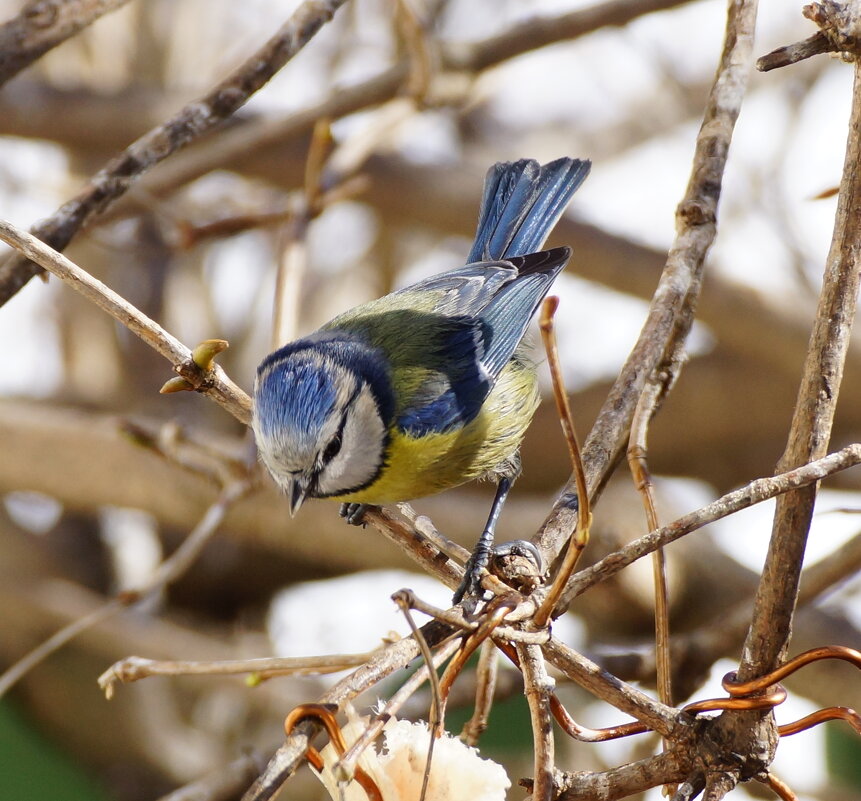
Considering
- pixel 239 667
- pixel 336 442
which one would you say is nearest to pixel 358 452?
pixel 336 442

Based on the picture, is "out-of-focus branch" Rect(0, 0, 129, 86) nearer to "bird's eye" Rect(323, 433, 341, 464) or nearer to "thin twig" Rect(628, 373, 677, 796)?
"bird's eye" Rect(323, 433, 341, 464)

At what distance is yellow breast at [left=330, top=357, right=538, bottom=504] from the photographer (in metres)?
1.83

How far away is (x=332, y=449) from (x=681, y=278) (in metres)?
0.62

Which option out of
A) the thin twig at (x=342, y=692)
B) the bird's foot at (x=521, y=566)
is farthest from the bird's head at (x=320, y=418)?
the thin twig at (x=342, y=692)

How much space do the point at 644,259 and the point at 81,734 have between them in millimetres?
2486

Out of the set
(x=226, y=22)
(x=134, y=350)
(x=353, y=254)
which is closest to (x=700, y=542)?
(x=353, y=254)

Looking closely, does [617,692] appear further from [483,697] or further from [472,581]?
[472,581]

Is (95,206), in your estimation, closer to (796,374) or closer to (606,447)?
(606,447)

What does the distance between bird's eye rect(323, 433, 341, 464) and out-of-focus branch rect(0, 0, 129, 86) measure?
813 millimetres

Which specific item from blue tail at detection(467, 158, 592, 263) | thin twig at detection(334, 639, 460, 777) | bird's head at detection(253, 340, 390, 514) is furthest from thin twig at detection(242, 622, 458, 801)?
blue tail at detection(467, 158, 592, 263)

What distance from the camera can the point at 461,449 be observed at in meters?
1.96

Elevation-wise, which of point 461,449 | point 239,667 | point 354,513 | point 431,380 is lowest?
point 239,667

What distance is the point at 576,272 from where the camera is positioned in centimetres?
339

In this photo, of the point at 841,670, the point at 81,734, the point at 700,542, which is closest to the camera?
the point at 841,670
